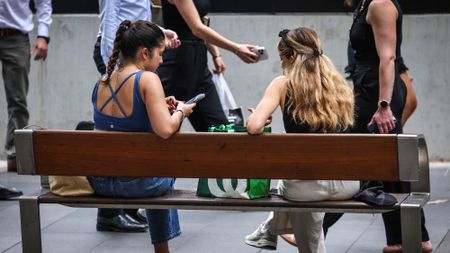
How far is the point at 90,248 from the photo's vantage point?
7.09 m

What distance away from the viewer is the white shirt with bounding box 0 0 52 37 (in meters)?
9.62

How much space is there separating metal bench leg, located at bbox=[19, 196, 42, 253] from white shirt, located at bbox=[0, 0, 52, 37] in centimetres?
421

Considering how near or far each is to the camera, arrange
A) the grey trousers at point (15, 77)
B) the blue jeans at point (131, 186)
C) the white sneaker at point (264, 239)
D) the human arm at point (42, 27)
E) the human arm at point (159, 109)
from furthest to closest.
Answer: the grey trousers at point (15, 77)
the human arm at point (42, 27)
the white sneaker at point (264, 239)
the blue jeans at point (131, 186)
the human arm at point (159, 109)

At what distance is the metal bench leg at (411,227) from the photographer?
16.9 feet

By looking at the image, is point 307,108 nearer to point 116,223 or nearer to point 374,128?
point 374,128

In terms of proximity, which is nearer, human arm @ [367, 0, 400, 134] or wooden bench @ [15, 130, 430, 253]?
wooden bench @ [15, 130, 430, 253]

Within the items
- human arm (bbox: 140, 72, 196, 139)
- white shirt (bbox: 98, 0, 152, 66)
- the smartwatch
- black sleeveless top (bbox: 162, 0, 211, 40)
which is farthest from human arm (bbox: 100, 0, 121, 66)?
the smartwatch

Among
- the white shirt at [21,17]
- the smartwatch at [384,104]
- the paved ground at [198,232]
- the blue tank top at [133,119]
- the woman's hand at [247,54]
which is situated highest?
the white shirt at [21,17]

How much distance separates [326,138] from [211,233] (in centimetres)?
242

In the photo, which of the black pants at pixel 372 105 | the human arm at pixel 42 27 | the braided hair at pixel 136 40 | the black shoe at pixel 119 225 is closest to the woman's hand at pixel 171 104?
the braided hair at pixel 136 40

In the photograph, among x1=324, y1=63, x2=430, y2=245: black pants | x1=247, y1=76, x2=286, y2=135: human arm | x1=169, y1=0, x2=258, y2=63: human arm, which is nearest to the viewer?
x1=247, y1=76, x2=286, y2=135: human arm

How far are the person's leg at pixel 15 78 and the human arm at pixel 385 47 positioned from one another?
4045 mm

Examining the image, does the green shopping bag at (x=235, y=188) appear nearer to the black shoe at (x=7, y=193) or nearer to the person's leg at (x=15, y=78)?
the black shoe at (x=7, y=193)

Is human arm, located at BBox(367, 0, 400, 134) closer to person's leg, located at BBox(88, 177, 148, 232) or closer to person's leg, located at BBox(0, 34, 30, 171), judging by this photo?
person's leg, located at BBox(88, 177, 148, 232)
